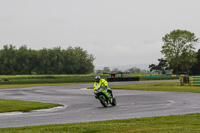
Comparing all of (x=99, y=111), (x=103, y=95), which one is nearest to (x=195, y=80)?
(x=103, y=95)

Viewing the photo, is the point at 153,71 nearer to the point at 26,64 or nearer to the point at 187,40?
the point at 187,40

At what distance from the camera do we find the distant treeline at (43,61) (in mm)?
132375

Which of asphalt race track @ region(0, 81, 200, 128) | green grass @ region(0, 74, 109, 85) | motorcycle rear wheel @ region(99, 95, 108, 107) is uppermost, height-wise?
green grass @ region(0, 74, 109, 85)

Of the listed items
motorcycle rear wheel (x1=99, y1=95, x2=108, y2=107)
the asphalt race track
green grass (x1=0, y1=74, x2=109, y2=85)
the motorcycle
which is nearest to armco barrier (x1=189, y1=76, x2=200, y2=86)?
the asphalt race track

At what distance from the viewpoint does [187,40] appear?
4200 inches

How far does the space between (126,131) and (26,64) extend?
12873cm

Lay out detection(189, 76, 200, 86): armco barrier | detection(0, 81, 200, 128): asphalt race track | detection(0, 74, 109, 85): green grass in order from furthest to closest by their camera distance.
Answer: detection(0, 74, 109, 85): green grass < detection(189, 76, 200, 86): armco barrier < detection(0, 81, 200, 128): asphalt race track

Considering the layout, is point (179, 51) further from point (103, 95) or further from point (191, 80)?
point (103, 95)

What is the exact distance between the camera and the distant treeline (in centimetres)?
13238

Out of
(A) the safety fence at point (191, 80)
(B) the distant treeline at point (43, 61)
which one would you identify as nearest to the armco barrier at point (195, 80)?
(A) the safety fence at point (191, 80)

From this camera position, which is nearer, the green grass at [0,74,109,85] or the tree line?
the green grass at [0,74,109,85]

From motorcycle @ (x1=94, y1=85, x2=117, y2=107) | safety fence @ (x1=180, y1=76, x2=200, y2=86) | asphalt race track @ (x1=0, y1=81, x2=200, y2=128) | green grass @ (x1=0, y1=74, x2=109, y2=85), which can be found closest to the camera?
asphalt race track @ (x1=0, y1=81, x2=200, y2=128)

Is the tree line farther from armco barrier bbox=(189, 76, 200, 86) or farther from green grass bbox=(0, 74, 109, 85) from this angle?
armco barrier bbox=(189, 76, 200, 86)

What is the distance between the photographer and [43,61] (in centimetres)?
13462
